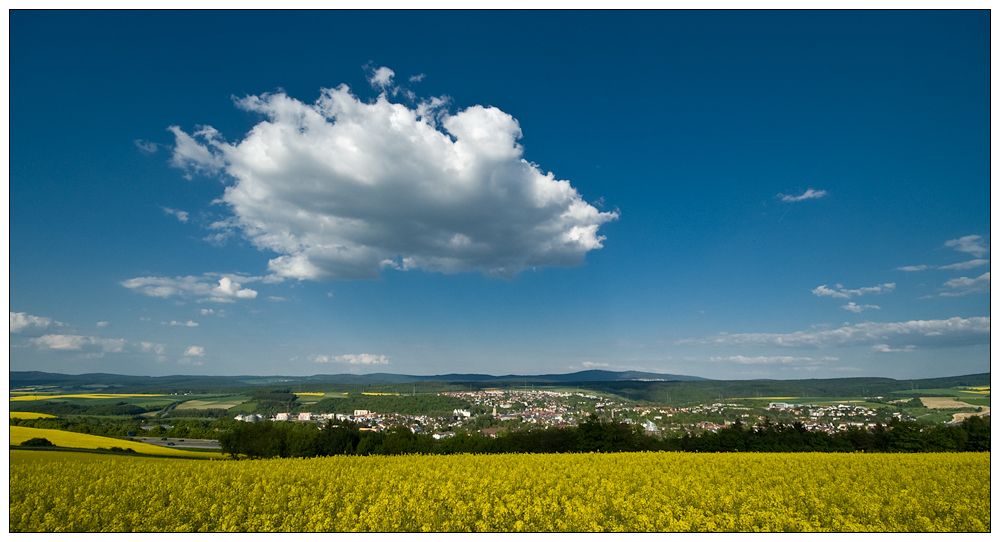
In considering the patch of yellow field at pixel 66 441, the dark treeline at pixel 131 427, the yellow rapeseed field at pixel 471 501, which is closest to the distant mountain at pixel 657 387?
the dark treeline at pixel 131 427

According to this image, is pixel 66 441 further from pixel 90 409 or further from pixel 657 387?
pixel 657 387

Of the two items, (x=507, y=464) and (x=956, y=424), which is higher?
(x=507, y=464)

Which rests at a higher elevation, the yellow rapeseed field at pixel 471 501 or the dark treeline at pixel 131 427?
the yellow rapeseed field at pixel 471 501

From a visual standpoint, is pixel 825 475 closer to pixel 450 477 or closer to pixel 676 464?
pixel 676 464

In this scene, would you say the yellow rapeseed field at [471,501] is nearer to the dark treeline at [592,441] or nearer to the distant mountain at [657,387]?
the dark treeline at [592,441]

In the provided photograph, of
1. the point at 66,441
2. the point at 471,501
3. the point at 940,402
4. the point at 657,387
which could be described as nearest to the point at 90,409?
the point at 66,441
